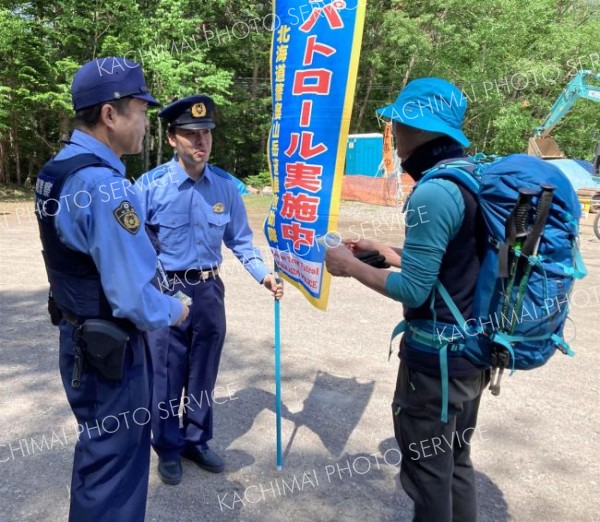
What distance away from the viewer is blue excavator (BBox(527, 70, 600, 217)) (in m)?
14.8

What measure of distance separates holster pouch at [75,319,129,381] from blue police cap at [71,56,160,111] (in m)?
0.79

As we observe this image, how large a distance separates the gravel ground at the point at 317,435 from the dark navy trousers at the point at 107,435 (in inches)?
31.1

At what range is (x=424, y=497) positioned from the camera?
203 cm

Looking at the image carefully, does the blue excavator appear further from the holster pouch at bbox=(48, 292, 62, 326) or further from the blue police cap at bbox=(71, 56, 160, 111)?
the holster pouch at bbox=(48, 292, 62, 326)

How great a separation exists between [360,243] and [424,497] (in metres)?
1.08

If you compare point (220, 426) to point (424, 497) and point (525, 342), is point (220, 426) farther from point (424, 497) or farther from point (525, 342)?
point (525, 342)

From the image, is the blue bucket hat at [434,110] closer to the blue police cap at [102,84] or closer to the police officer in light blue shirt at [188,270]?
the blue police cap at [102,84]

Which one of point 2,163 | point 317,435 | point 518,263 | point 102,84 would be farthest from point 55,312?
point 2,163

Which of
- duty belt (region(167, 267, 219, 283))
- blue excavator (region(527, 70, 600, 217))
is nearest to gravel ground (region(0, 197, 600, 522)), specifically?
duty belt (region(167, 267, 219, 283))

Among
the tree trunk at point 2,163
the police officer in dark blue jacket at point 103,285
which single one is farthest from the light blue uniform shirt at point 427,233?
the tree trunk at point 2,163

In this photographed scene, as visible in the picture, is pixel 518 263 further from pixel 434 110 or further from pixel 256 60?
pixel 256 60

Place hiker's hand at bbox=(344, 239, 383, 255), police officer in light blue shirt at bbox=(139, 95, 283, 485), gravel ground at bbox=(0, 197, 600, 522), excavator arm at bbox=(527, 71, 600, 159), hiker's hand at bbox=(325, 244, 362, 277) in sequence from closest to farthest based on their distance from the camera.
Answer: hiker's hand at bbox=(325, 244, 362, 277) → hiker's hand at bbox=(344, 239, 383, 255) → gravel ground at bbox=(0, 197, 600, 522) → police officer in light blue shirt at bbox=(139, 95, 283, 485) → excavator arm at bbox=(527, 71, 600, 159)

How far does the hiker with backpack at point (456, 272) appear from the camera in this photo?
1.73 meters

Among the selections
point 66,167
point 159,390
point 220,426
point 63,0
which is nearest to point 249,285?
point 220,426
